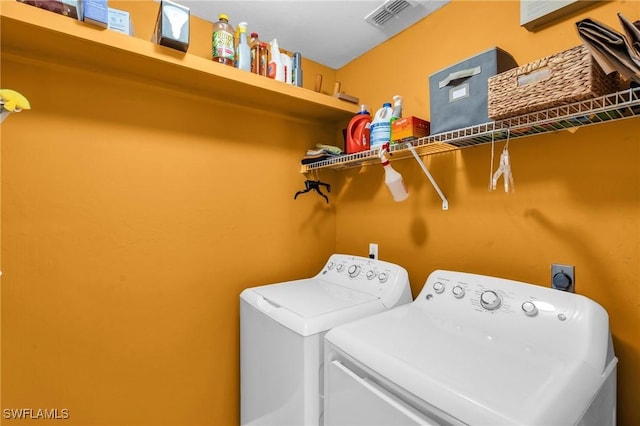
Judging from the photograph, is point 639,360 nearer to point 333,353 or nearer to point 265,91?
point 333,353

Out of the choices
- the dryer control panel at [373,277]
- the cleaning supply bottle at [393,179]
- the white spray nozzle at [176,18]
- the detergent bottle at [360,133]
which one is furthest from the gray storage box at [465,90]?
the white spray nozzle at [176,18]

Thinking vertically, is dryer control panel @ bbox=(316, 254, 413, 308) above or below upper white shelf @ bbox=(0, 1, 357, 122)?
below

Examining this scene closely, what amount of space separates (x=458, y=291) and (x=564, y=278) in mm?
398

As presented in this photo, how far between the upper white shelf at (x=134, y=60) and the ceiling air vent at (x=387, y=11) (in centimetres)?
49

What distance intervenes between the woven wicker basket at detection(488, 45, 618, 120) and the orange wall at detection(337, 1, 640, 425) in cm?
36

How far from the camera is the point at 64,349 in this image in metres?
1.40

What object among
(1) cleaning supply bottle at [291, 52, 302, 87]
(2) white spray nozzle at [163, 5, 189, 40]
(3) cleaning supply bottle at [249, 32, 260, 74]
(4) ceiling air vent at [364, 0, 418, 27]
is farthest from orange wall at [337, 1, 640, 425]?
(2) white spray nozzle at [163, 5, 189, 40]

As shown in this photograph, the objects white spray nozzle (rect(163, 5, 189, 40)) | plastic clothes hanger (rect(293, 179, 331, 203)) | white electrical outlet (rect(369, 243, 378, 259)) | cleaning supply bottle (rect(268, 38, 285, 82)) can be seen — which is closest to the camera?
white spray nozzle (rect(163, 5, 189, 40))

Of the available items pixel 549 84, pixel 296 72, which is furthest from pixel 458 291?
pixel 296 72

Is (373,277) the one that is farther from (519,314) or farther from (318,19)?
(318,19)

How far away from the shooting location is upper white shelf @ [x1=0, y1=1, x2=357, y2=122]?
1.17 metres

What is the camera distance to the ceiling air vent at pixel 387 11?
1618mm

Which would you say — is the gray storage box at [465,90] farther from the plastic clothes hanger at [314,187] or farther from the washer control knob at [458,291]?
the plastic clothes hanger at [314,187]

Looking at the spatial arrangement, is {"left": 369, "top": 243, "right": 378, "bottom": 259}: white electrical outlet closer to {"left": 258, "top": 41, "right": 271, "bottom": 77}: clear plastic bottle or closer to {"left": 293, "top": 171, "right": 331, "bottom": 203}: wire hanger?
{"left": 293, "top": 171, "right": 331, "bottom": 203}: wire hanger
